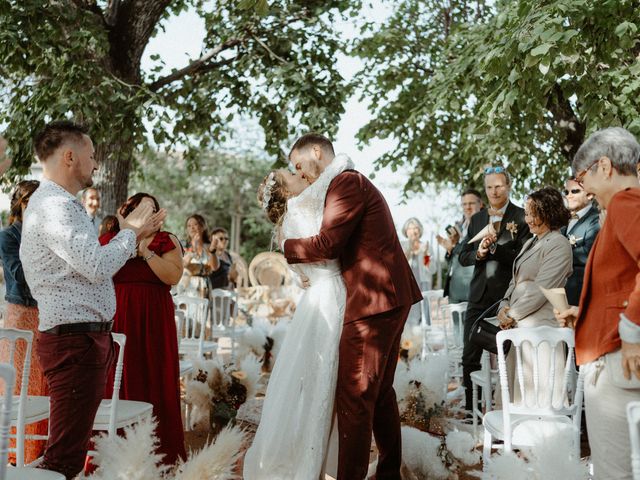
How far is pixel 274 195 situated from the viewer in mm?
3500

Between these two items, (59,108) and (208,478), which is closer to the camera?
(208,478)

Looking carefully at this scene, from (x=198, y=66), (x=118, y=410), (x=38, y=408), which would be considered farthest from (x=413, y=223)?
(x=38, y=408)

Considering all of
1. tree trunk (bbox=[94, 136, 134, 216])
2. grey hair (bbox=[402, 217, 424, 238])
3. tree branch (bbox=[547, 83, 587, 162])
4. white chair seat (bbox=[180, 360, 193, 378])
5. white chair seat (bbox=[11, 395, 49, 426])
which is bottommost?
white chair seat (bbox=[11, 395, 49, 426])

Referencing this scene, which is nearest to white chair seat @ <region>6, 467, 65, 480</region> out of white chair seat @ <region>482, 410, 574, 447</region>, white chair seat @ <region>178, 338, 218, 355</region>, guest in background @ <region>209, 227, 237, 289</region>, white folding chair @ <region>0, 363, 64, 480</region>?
white folding chair @ <region>0, 363, 64, 480</region>

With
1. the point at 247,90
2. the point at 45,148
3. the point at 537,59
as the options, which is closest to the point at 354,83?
the point at 247,90

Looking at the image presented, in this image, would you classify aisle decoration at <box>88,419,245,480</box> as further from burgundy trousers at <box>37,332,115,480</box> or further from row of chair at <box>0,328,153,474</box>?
row of chair at <box>0,328,153,474</box>

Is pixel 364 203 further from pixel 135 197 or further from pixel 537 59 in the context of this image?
pixel 537 59

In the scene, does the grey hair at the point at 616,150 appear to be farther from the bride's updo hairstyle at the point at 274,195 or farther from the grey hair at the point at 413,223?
the grey hair at the point at 413,223

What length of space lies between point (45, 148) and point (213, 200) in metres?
28.2

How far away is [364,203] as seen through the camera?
327 centimetres

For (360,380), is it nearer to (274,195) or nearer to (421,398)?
(274,195)

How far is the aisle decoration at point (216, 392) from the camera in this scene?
532 cm

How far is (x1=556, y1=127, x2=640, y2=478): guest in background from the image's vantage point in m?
2.01

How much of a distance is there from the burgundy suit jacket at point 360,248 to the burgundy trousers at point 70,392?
1026 millimetres
